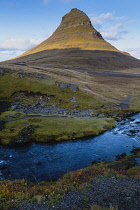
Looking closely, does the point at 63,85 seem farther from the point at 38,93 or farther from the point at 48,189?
the point at 48,189

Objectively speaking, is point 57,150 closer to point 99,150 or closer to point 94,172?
point 99,150

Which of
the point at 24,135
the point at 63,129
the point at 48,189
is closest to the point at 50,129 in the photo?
the point at 63,129

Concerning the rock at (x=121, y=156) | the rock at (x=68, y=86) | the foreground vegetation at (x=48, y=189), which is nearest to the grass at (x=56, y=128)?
the rock at (x=121, y=156)

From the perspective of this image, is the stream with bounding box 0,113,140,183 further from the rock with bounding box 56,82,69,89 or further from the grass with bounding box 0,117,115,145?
the rock with bounding box 56,82,69,89

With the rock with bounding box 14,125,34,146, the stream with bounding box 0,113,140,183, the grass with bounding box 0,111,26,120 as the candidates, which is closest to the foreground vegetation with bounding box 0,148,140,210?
the stream with bounding box 0,113,140,183

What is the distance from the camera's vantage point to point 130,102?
268ft

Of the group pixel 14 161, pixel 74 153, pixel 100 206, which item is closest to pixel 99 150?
pixel 74 153

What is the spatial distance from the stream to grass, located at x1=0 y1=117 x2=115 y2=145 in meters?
2.44

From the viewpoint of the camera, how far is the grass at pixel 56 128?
42.9 meters

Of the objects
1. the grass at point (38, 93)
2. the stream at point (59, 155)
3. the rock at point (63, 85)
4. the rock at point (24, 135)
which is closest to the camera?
the stream at point (59, 155)

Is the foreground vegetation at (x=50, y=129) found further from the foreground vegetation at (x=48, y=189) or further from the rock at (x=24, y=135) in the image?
the foreground vegetation at (x=48, y=189)

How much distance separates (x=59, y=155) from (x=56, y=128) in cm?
1321

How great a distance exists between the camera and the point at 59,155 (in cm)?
3534

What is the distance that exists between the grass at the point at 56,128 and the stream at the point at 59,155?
2.44 meters
